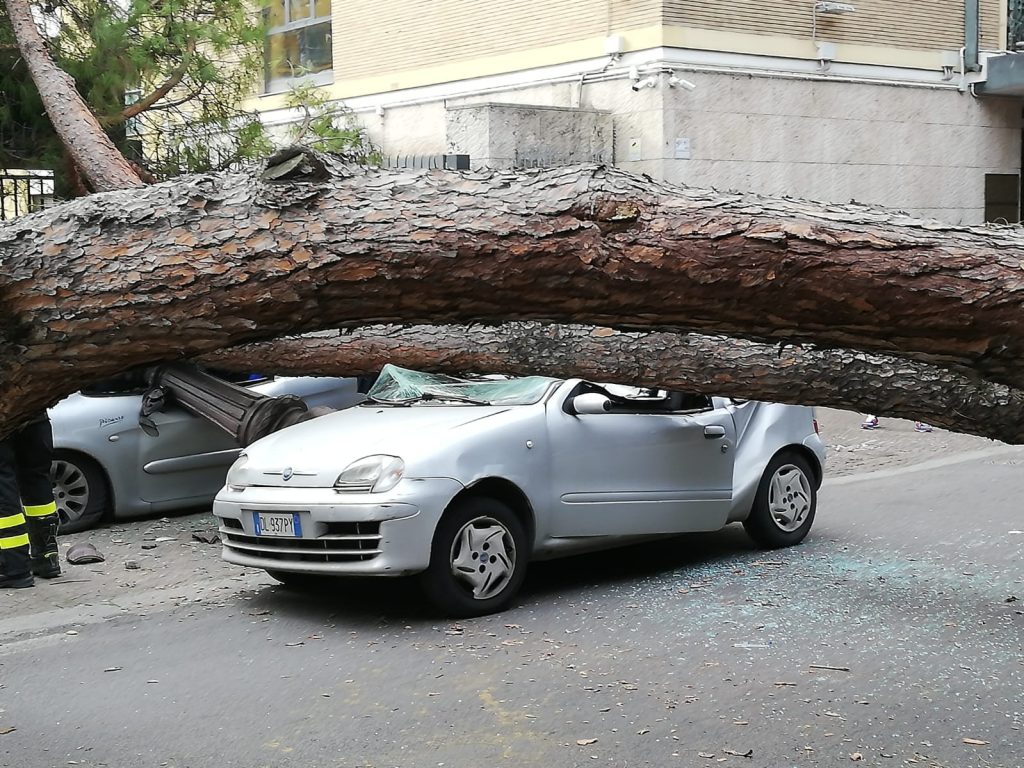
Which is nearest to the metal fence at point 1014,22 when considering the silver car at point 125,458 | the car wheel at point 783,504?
the car wheel at point 783,504

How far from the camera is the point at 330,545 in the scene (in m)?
7.34

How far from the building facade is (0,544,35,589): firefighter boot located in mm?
9383

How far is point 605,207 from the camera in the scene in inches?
165

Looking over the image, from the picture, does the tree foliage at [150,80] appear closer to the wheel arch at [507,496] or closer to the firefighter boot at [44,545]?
the firefighter boot at [44,545]

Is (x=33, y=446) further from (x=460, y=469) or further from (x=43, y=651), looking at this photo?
(x=460, y=469)

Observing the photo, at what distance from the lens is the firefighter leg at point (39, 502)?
28.5 feet

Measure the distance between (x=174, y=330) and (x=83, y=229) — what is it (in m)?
0.47

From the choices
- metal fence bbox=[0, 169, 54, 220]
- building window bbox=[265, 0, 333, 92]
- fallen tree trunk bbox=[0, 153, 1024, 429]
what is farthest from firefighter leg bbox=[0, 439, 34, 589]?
building window bbox=[265, 0, 333, 92]

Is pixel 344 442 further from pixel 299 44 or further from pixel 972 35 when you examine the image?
pixel 299 44

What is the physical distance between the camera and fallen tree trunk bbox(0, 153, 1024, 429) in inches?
164

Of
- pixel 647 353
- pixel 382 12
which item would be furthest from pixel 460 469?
pixel 382 12

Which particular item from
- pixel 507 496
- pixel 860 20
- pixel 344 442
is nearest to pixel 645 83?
pixel 860 20

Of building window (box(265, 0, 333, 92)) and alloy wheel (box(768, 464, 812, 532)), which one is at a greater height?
building window (box(265, 0, 333, 92))

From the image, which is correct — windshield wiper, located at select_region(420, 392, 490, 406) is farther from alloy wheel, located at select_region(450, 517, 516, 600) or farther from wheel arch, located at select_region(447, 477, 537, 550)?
alloy wheel, located at select_region(450, 517, 516, 600)
